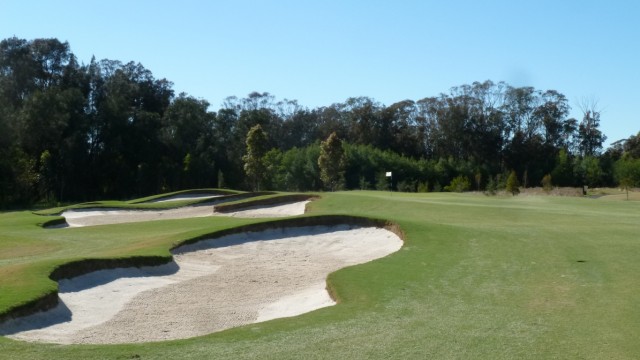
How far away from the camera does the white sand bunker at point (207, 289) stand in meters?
12.2

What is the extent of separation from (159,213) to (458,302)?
32.0 meters

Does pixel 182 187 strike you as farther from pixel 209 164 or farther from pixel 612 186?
pixel 612 186

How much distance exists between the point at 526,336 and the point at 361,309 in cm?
312

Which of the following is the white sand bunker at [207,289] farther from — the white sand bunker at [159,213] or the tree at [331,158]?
the tree at [331,158]

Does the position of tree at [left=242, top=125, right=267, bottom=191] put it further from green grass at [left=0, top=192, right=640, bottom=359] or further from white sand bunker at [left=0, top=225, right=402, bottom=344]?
green grass at [left=0, top=192, right=640, bottom=359]

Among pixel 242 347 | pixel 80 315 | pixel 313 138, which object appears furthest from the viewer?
pixel 313 138

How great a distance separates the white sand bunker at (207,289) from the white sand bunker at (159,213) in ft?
38.0

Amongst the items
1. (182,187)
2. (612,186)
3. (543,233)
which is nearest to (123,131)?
(182,187)

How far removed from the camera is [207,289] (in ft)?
55.2

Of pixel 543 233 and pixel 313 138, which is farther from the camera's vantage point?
pixel 313 138

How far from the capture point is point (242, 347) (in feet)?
28.9

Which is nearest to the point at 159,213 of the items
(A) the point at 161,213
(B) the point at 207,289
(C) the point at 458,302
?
(A) the point at 161,213

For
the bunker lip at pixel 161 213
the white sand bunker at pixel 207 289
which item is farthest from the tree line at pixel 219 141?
the white sand bunker at pixel 207 289

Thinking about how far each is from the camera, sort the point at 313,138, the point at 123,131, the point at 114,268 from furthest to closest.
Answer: the point at 313,138, the point at 123,131, the point at 114,268
